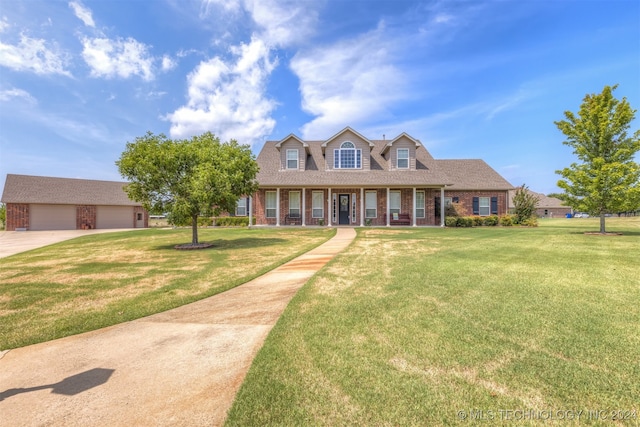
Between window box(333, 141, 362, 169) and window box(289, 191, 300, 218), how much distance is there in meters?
3.71

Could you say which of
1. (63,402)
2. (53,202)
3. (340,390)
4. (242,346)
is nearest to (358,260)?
(242,346)

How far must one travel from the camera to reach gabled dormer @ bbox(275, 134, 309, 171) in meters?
23.0

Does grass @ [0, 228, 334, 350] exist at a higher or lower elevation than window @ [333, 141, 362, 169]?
lower

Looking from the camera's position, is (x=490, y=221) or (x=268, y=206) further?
(x=490, y=221)

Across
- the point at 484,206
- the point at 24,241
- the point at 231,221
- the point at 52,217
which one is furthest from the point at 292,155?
the point at 52,217

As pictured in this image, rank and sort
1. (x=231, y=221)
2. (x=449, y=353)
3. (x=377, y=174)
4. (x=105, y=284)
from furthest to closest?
(x=231, y=221) → (x=377, y=174) → (x=105, y=284) → (x=449, y=353)

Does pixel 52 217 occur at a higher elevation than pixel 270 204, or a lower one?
lower

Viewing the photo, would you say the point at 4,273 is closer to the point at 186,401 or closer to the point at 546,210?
the point at 186,401

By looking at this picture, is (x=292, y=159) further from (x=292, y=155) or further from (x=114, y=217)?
(x=114, y=217)

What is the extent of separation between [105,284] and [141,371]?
489cm

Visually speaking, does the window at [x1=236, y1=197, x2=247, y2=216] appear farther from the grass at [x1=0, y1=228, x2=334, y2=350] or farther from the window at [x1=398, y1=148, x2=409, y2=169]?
the grass at [x1=0, y1=228, x2=334, y2=350]

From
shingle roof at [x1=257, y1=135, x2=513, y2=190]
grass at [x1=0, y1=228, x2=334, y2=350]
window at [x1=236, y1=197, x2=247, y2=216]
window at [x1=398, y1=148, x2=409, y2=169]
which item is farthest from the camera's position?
window at [x1=236, y1=197, x2=247, y2=216]

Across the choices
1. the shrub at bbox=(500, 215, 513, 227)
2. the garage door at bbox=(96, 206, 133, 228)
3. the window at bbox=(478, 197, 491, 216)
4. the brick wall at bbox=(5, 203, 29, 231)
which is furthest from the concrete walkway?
the brick wall at bbox=(5, 203, 29, 231)

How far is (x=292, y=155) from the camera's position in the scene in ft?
75.9
